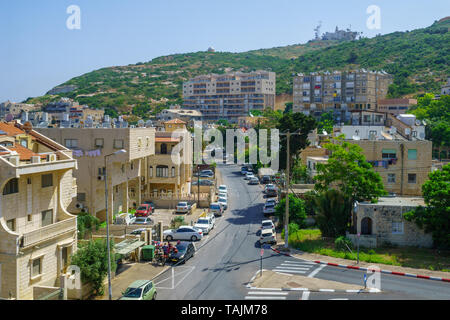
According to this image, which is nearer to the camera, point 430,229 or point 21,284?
point 21,284

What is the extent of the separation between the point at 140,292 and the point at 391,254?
744 inches

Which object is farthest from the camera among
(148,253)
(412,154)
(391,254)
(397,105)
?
(397,105)

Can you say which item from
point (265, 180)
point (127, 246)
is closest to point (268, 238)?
point (127, 246)

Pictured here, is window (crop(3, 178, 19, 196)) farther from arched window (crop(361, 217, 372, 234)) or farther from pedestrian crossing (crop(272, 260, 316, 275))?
arched window (crop(361, 217, 372, 234))

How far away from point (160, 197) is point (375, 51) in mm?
155736

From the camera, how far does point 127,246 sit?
27.5 meters

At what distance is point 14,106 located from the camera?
576ft

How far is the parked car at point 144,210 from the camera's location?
4322 cm

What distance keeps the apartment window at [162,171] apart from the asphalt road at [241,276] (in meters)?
14.5

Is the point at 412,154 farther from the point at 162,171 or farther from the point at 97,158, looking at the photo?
the point at 97,158

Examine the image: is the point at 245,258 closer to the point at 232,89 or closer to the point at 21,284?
the point at 21,284

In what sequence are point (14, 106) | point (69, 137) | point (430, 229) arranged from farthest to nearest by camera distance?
1. point (14, 106)
2. point (69, 137)
3. point (430, 229)

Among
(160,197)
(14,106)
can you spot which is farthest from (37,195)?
(14,106)

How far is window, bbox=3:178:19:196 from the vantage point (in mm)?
21573
